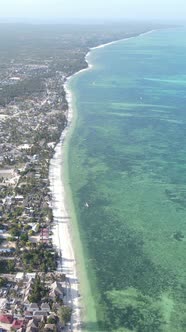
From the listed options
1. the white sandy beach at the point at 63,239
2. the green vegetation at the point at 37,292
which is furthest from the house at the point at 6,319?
the white sandy beach at the point at 63,239

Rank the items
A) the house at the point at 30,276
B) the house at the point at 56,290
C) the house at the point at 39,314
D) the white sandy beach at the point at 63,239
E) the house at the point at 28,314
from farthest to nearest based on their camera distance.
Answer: the house at the point at 30,276 → the house at the point at 56,290 → the white sandy beach at the point at 63,239 → the house at the point at 28,314 → the house at the point at 39,314

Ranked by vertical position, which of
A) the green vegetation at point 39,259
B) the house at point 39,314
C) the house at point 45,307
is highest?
the green vegetation at point 39,259

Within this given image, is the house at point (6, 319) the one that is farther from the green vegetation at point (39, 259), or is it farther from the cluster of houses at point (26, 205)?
the green vegetation at point (39, 259)

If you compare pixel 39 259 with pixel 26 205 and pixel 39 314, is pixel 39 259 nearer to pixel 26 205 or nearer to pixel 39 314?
pixel 39 314

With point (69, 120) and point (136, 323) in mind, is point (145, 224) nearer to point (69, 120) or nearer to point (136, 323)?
point (136, 323)

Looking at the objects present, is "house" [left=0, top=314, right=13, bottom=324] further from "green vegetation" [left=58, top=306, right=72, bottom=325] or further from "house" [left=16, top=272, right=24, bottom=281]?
"house" [left=16, top=272, right=24, bottom=281]

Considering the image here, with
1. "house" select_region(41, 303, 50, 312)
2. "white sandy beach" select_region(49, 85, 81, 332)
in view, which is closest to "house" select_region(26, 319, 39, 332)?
"house" select_region(41, 303, 50, 312)
